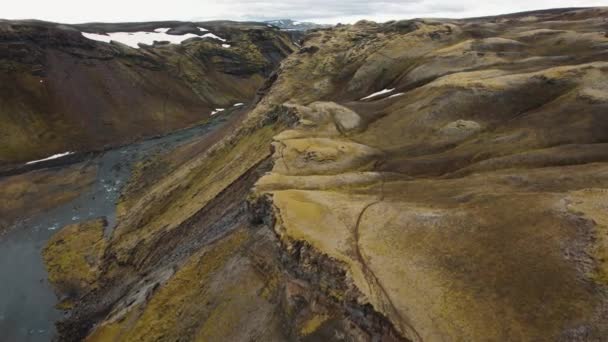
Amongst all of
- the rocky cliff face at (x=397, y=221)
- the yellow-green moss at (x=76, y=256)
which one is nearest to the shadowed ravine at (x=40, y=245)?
the yellow-green moss at (x=76, y=256)

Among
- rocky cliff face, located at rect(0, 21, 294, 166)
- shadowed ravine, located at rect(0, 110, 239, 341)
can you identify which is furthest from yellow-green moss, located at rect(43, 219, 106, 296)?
rocky cliff face, located at rect(0, 21, 294, 166)

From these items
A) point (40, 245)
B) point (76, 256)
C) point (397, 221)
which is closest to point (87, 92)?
point (40, 245)

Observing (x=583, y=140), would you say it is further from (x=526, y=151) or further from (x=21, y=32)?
(x=21, y=32)

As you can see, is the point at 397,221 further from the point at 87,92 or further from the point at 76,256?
the point at 87,92

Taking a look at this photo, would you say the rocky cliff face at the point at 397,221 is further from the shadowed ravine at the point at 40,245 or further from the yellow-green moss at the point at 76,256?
the shadowed ravine at the point at 40,245

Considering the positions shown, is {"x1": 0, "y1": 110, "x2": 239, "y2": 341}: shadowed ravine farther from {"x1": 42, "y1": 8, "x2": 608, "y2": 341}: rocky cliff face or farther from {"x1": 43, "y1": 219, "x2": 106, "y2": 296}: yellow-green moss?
{"x1": 42, "y1": 8, "x2": 608, "y2": 341}: rocky cliff face
